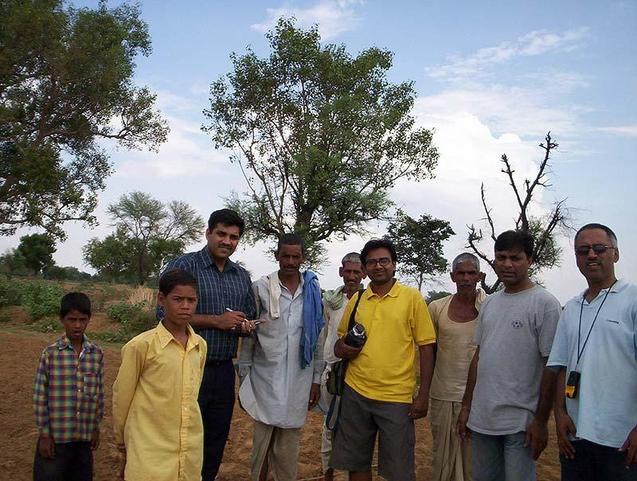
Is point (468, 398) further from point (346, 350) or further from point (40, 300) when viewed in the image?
point (40, 300)

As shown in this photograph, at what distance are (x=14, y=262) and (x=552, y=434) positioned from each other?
34.0 metres

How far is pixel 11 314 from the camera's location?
1611 centimetres

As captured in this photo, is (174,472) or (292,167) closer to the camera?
(174,472)

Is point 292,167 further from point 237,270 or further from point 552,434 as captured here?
point 237,270

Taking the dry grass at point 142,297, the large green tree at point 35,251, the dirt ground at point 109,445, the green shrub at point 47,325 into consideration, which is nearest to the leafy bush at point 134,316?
the dry grass at point 142,297

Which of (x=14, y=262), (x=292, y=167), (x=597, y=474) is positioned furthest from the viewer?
(x=14, y=262)

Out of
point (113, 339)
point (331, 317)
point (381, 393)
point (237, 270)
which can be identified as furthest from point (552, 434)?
point (113, 339)

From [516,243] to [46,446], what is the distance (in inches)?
112

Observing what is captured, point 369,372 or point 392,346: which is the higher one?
→ point 392,346

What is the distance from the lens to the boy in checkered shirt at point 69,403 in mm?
3349

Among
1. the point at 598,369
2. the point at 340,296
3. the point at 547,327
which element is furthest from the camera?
the point at 340,296

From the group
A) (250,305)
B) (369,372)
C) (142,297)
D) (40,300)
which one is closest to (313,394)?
(369,372)

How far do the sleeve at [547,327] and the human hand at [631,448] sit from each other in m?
0.62

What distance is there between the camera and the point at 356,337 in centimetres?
352
